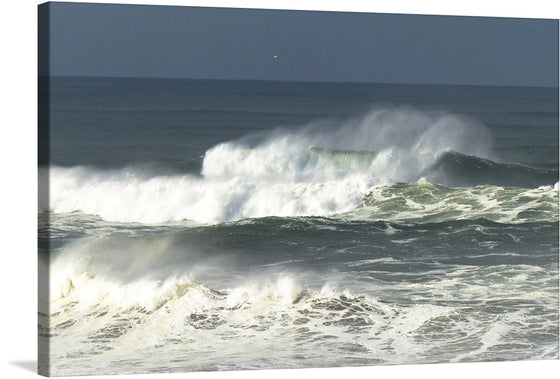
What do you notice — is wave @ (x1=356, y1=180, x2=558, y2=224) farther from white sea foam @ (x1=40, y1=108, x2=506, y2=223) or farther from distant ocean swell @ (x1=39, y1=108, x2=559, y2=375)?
white sea foam @ (x1=40, y1=108, x2=506, y2=223)

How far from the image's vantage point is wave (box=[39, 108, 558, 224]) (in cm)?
1252

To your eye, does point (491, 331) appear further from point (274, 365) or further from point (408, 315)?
point (274, 365)

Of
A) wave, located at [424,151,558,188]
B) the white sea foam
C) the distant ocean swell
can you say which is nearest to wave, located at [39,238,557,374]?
the distant ocean swell

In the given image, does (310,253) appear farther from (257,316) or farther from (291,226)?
(257,316)

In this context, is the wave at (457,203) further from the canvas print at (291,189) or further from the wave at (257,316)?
the wave at (257,316)

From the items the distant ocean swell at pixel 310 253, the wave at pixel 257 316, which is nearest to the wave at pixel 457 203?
the distant ocean swell at pixel 310 253

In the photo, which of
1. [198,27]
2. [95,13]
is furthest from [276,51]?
[95,13]

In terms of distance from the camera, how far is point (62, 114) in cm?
1187

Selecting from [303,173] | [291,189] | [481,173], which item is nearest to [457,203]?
[481,173]

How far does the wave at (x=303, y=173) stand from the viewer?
41.1 ft

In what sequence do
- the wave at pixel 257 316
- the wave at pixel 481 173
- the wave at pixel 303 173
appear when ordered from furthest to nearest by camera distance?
1. the wave at pixel 481 173
2. the wave at pixel 303 173
3. the wave at pixel 257 316

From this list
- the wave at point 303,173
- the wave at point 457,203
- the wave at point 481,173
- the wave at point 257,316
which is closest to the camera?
the wave at point 257,316

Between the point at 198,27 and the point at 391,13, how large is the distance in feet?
6.68

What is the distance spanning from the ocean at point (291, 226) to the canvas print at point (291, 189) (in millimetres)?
20
